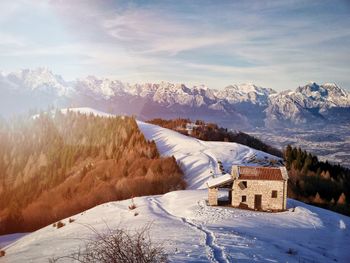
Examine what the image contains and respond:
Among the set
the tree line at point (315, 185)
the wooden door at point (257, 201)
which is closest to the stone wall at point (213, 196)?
the wooden door at point (257, 201)

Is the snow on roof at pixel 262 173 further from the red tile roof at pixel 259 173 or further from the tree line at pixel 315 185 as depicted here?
the tree line at pixel 315 185

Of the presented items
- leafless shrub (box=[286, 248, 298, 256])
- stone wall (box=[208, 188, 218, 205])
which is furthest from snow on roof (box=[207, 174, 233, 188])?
leafless shrub (box=[286, 248, 298, 256])

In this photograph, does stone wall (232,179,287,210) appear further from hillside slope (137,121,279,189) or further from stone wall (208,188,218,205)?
hillside slope (137,121,279,189)

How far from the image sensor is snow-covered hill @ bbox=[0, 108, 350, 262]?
28.7m

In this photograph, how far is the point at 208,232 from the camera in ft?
114

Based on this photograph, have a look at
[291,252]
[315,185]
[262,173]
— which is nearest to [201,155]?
[315,185]

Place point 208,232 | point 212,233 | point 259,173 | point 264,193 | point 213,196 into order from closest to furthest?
point 212,233, point 208,232, point 213,196, point 264,193, point 259,173

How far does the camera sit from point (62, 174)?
132 m

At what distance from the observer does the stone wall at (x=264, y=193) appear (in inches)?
1970

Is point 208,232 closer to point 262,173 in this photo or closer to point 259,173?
point 259,173

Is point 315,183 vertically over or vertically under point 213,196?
under

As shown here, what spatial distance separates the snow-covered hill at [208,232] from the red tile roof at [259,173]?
4.01 meters

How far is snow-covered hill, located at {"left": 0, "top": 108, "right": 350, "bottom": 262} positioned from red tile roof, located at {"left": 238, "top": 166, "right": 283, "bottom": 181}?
158 inches

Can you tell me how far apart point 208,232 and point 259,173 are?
18.3 m
